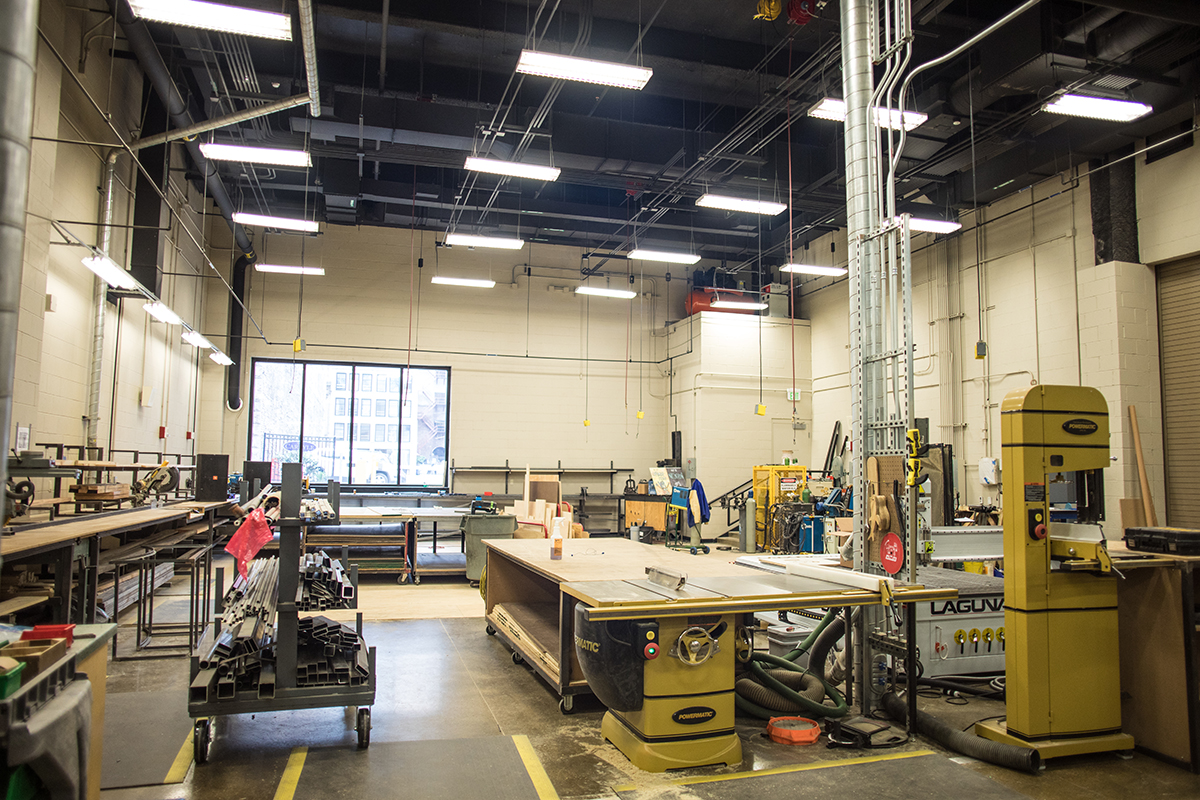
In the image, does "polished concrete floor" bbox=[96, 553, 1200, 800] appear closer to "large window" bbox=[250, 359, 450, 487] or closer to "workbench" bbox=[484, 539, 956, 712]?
"workbench" bbox=[484, 539, 956, 712]

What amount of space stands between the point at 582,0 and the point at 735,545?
9.06 m

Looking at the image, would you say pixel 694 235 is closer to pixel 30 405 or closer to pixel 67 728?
pixel 30 405

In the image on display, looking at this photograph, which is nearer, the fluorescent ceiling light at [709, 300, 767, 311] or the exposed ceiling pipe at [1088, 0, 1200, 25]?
the exposed ceiling pipe at [1088, 0, 1200, 25]

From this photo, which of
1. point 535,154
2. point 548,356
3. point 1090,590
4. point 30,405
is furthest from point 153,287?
point 1090,590

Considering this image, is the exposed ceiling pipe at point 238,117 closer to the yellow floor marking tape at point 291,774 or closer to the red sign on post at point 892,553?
the yellow floor marking tape at point 291,774

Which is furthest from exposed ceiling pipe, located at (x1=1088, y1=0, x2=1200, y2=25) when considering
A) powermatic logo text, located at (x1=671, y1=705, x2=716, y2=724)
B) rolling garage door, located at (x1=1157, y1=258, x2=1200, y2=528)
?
powermatic logo text, located at (x1=671, y1=705, x2=716, y2=724)

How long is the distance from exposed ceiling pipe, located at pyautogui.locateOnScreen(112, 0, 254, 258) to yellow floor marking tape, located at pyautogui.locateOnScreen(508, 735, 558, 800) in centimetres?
689

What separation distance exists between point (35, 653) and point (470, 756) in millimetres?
2130

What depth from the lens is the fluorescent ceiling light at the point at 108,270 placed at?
5410mm

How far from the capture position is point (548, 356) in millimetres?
14383

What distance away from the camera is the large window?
13031 mm

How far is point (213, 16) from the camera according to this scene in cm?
494

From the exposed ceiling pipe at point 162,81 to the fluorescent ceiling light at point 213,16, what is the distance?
75.4 inches

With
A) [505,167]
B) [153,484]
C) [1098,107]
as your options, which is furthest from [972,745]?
[153,484]
